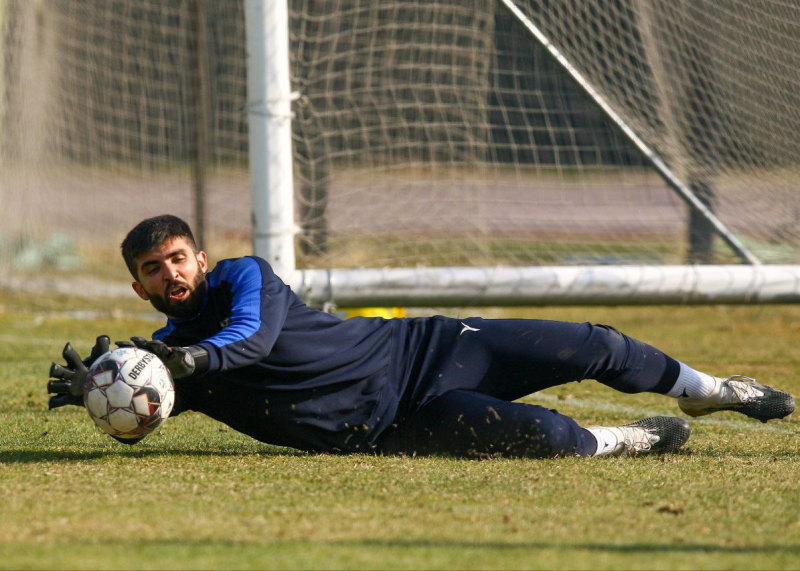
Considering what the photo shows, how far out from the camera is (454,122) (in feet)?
26.2

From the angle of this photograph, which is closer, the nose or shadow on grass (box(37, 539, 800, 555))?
shadow on grass (box(37, 539, 800, 555))

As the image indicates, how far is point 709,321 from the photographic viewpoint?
9750 mm

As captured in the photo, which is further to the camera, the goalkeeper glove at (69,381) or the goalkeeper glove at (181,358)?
the goalkeeper glove at (69,381)

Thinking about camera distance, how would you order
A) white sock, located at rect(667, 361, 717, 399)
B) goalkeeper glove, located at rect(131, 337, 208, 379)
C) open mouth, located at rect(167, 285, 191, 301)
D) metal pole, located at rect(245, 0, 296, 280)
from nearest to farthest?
goalkeeper glove, located at rect(131, 337, 208, 379) < open mouth, located at rect(167, 285, 191, 301) < white sock, located at rect(667, 361, 717, 399) < metal pole, located at rect(245, 0, 296, 280)

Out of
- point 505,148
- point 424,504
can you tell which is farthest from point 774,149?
point 424,504

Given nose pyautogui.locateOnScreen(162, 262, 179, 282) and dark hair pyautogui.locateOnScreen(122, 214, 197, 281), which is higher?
dark hair pyautogui.locateOnScreen(122, 214, 197, 281)

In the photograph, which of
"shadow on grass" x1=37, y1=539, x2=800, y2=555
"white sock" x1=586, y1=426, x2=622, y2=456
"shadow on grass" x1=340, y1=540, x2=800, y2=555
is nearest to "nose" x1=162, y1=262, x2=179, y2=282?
"shadow on grass" x1=37, y1=539, x2=800, y2=555

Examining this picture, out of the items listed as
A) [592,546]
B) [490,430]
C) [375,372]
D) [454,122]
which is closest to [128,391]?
[375,372]

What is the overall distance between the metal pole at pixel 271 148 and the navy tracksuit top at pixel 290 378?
73.7 inches

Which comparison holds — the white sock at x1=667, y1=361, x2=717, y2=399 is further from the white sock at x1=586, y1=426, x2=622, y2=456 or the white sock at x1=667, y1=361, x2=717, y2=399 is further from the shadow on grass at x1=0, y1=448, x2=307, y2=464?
the shadow on grass at x1=0, y1=448, x2=307, y2=464

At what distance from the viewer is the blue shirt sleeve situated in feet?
12.1

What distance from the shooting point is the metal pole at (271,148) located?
5.96 meters

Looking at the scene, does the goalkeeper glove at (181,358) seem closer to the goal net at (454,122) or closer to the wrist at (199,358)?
the wrist at (199,358)

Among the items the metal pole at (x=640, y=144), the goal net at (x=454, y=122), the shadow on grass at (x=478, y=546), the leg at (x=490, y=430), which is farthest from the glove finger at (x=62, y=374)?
the metal pole at (x=640, y=144)
